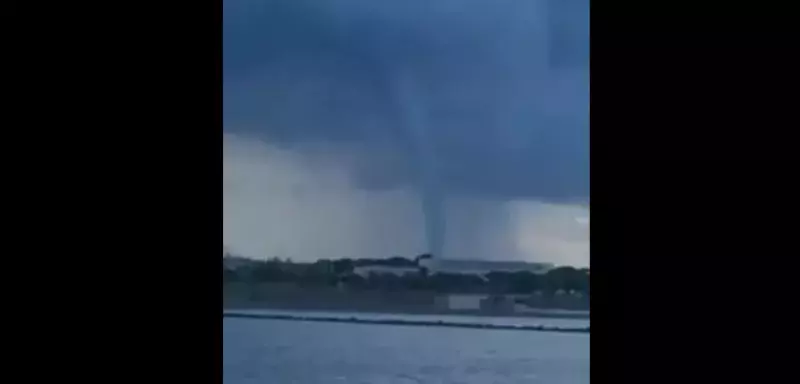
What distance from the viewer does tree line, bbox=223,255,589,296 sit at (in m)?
2.56

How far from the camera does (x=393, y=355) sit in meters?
6.02

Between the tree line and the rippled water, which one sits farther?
the rippled water

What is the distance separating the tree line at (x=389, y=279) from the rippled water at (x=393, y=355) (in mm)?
1149

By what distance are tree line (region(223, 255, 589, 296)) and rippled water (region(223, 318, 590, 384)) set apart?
115 cm

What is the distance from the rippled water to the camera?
16.2ft

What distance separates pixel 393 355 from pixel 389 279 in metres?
3.06

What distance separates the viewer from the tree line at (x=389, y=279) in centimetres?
256

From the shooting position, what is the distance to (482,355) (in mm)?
5855

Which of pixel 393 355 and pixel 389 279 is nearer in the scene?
pixel 389 279

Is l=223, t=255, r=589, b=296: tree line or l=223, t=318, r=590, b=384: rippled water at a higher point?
l=223, t=255, r=589, b=296: tree line
